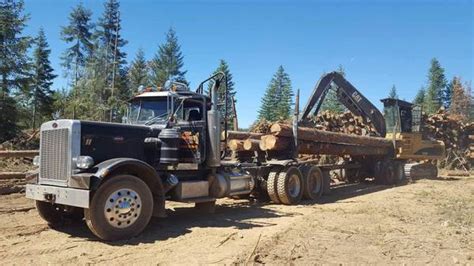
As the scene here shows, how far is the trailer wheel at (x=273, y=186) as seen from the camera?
1236 cm

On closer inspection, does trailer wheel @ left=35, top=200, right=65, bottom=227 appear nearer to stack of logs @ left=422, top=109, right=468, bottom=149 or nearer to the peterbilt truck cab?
the peterbilt truck cab

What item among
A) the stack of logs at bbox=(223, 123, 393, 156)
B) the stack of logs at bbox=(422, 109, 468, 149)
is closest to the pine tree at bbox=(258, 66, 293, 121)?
the stack of logs at bbox=(422, 109, 468, 149)

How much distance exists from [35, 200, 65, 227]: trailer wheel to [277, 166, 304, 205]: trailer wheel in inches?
229

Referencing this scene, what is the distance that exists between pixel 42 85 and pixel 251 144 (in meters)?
37.1

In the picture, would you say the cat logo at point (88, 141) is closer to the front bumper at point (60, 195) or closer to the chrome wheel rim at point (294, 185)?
the front bumper at point (60, 195)

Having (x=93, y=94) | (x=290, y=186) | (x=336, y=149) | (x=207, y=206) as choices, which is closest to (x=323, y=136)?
(x=336, y=149)

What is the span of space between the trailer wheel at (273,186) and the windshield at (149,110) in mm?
4234

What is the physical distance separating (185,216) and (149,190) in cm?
233

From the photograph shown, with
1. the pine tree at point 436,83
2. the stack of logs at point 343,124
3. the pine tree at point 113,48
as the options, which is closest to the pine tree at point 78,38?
the pine tree at point 113,48

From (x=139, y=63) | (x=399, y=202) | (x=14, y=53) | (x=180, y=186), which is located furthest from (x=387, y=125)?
(x=139, y=63)

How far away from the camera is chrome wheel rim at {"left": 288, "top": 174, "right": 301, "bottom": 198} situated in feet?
42.0

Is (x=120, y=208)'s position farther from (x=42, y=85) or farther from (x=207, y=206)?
(x=42, y=85)

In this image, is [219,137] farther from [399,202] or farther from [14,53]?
[14,53]

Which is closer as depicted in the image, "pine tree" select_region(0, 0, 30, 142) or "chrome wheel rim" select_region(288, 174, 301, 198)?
"chrome wheel rim" select_region(288, 174, 301, 198)
